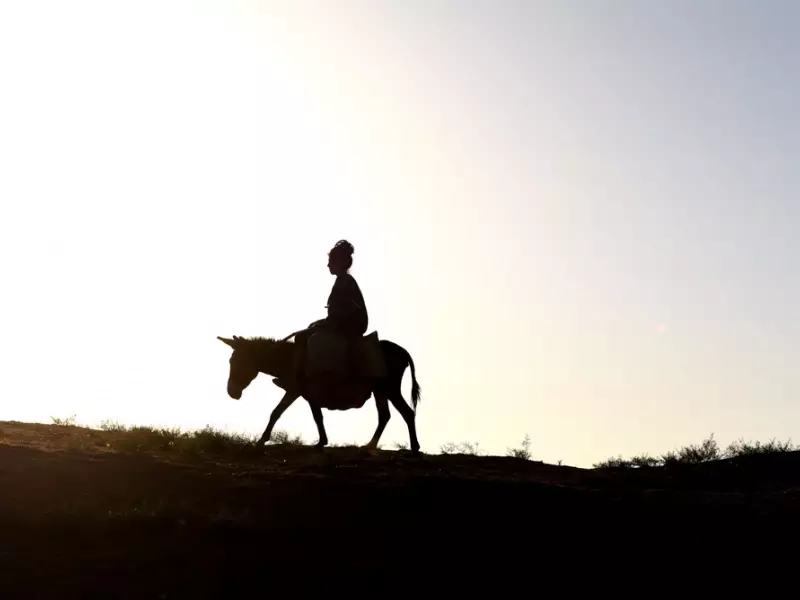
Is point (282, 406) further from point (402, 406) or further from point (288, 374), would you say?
point (402, 406)

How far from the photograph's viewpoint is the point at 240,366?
62.2ft

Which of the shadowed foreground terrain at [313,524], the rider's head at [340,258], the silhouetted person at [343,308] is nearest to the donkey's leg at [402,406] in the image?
the silhouetted person at [343,308]

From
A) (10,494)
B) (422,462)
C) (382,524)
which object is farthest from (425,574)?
(422,462)

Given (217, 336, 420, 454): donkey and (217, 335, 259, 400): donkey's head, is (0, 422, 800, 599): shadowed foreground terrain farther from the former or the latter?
(217, 335, 259, 400): donkey's head

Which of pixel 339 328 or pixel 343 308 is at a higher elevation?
pixel 343 308

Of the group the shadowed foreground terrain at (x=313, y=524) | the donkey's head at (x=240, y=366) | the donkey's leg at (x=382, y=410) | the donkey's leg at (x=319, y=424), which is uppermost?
the donkey's head at (x=240, y=366)

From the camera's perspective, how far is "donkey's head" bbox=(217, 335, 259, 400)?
18.9 metres

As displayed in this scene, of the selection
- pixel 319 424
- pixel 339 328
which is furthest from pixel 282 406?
pixel 339 328

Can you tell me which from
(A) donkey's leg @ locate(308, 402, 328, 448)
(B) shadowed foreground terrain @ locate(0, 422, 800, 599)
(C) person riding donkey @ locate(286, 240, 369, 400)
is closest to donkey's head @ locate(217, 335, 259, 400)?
(C) person riding donkey @ locate(286, 240, 369, 400)

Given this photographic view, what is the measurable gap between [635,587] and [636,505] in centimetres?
240

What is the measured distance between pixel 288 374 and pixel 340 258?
89.9 inches

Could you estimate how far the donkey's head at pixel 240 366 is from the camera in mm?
18891

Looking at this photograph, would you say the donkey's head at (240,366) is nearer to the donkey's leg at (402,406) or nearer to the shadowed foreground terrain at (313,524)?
the donkey's leg at (402,406)

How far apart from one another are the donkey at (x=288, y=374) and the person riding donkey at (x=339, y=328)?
487mm
